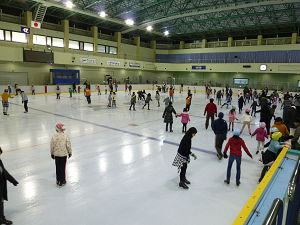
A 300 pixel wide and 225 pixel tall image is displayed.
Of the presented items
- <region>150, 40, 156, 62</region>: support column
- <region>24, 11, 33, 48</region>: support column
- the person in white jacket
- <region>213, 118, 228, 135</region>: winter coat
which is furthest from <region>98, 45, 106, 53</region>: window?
the person in white jacket

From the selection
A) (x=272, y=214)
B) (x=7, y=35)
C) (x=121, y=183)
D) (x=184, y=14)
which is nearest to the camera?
(x=272, y=214)

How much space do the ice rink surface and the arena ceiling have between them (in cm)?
2347

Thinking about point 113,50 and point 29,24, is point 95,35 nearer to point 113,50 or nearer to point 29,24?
point 113,50

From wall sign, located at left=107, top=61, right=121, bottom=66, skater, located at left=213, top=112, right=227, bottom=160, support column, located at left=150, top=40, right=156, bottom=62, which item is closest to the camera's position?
skater, located at left=213, top=112, right=227, bottom=160

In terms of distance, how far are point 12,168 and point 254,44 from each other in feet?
145

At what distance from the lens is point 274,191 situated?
297cm

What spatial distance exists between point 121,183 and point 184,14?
Result: 2956cm

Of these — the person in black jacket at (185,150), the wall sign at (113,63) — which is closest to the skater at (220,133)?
the person in black jacket at (185,150)

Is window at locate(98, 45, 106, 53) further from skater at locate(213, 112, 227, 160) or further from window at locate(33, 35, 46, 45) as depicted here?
skater at locate(213, 112, 227, 160)

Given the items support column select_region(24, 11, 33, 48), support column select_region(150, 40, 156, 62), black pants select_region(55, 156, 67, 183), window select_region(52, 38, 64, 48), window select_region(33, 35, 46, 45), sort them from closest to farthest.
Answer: black pants select_region(55, 156, 67, 183) → support column select_region(24, 11, 33, 48) → window select_region(33, 35, 46, 45) → window select_region(52, 38, 64, 48) → support column select_region(150, 40, 156, 62)

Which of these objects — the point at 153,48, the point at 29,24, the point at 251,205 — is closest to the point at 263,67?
the point at 153,48

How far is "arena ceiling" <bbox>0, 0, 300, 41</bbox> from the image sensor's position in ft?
89.8

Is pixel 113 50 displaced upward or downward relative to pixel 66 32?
downward

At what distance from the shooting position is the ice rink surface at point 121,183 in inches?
154
